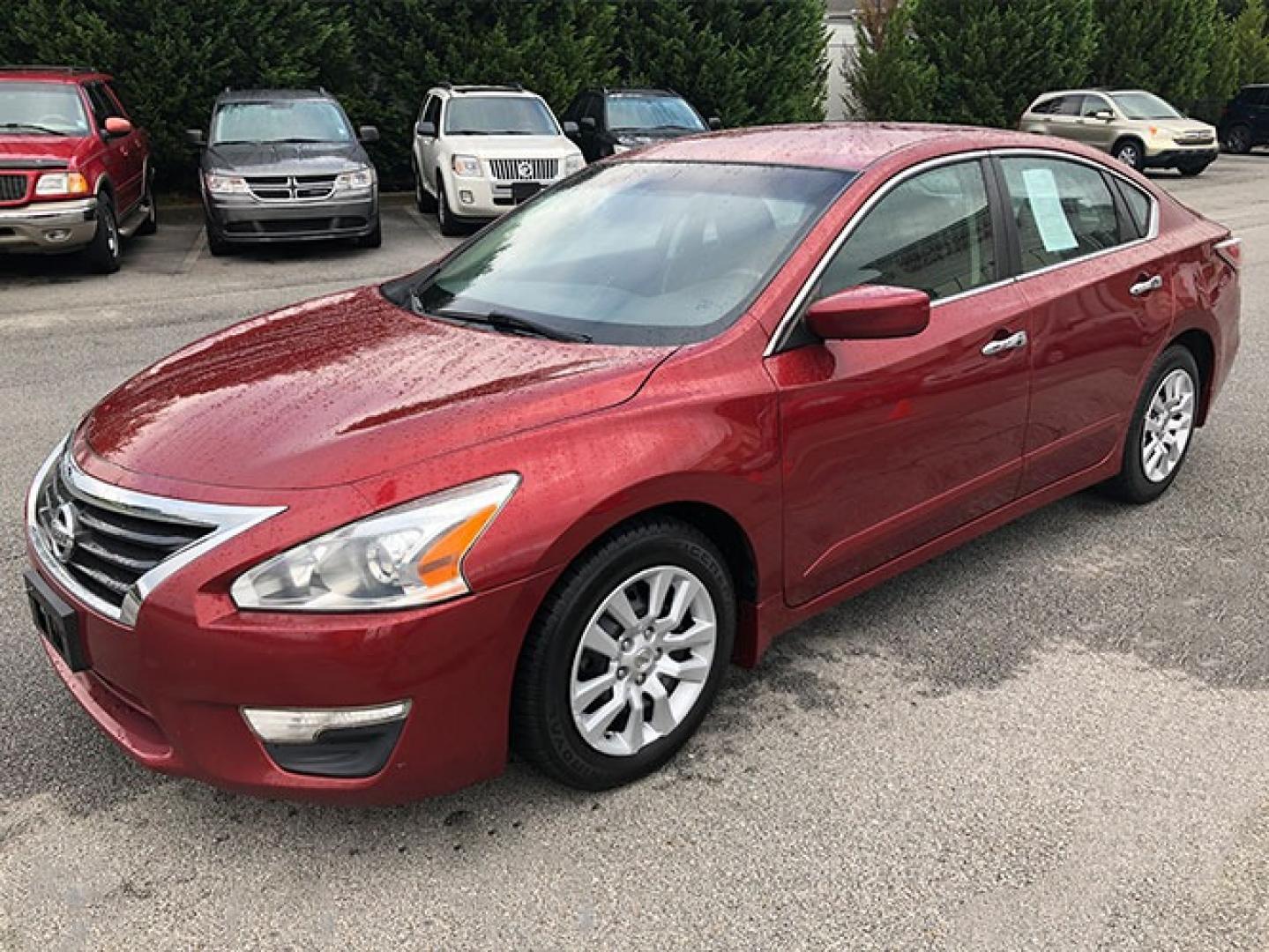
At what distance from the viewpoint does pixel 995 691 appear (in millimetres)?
3371

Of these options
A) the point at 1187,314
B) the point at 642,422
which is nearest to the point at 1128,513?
the point at 1187,314

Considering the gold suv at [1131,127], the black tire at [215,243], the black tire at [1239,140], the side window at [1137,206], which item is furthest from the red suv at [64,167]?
the black tire at [1239,140]

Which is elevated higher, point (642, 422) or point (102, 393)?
point (642, 422)

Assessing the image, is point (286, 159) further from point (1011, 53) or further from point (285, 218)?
point (1011, 53)

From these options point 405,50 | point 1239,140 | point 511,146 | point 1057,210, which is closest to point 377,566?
point 1057,210

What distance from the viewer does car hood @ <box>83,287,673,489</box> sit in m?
2.56

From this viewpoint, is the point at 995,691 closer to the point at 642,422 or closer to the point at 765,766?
the point at 765,766

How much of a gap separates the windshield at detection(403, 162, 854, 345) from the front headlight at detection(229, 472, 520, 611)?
2.93 feet

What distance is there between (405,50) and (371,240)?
5.84 m

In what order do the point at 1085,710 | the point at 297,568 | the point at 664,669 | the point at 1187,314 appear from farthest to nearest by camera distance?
the point at 1187,314, the point at 1085,710, the point at 664,669, the point at 297,568

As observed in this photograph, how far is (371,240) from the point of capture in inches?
492

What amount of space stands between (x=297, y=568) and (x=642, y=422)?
89cm

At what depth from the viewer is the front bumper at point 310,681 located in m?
2.36

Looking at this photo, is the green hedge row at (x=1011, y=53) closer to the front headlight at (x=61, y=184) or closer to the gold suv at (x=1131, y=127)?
the gold suv at (x=1131, y=127)
